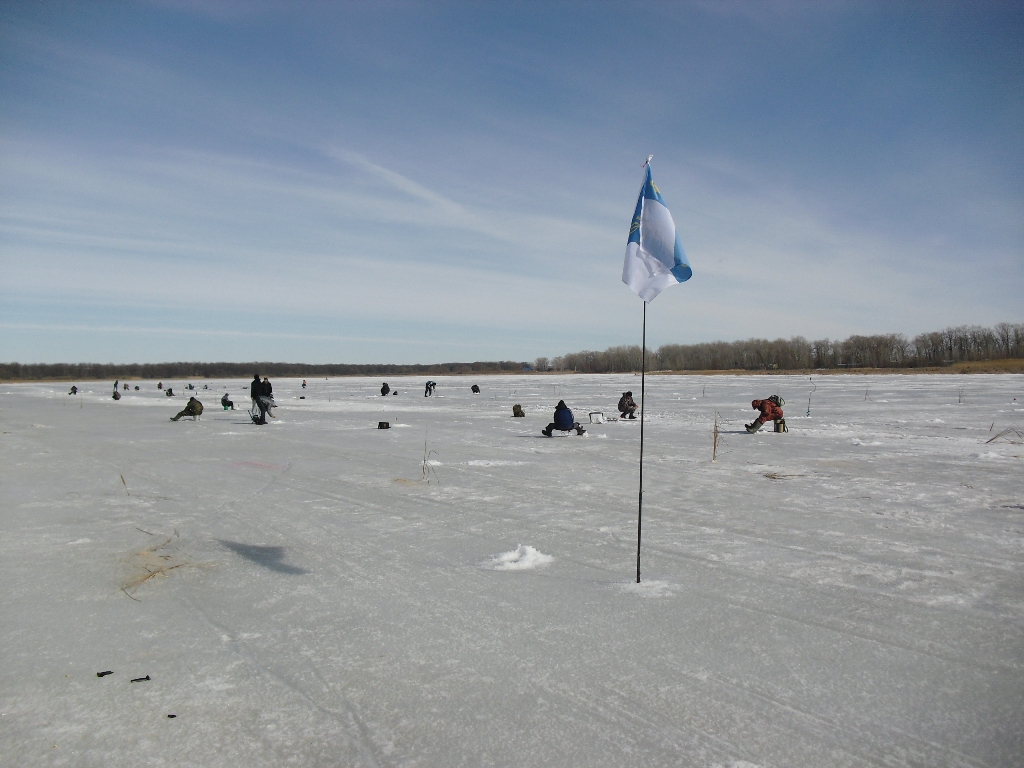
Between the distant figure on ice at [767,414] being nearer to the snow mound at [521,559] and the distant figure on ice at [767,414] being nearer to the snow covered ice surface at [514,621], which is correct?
the snow covered ice surface at [514,621]

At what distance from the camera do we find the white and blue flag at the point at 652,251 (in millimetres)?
4797

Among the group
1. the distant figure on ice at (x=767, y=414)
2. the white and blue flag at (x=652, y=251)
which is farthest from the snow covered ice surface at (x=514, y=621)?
the distant figure on ice at (x=767, y=414)

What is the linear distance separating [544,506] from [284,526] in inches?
118

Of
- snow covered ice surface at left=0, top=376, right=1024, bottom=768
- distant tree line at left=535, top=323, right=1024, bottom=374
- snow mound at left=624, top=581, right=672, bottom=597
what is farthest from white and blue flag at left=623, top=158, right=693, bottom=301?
distant tree line at left=535, top=323, right=1024, bottom=374

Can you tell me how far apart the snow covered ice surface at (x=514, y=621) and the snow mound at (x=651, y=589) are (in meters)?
0.04

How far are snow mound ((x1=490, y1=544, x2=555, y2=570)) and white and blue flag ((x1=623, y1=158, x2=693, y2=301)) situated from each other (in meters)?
2.39

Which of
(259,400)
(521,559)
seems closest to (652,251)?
(521,559)

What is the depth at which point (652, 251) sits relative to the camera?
4.86 m

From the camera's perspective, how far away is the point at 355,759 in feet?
8.66

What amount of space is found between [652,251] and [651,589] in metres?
2.60

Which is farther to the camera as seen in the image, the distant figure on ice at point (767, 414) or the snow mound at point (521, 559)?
the distant figure on ice at point (767, 414)

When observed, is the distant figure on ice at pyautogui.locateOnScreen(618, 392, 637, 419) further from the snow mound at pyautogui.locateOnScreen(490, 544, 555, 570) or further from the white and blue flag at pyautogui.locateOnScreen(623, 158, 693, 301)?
the white and blue flag at pyautogui.locateOnScreen(623, 158, 693, 301)

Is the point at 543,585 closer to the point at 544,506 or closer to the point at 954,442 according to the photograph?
the point at 544,506

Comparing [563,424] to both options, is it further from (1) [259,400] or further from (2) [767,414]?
(1) [259,400]
